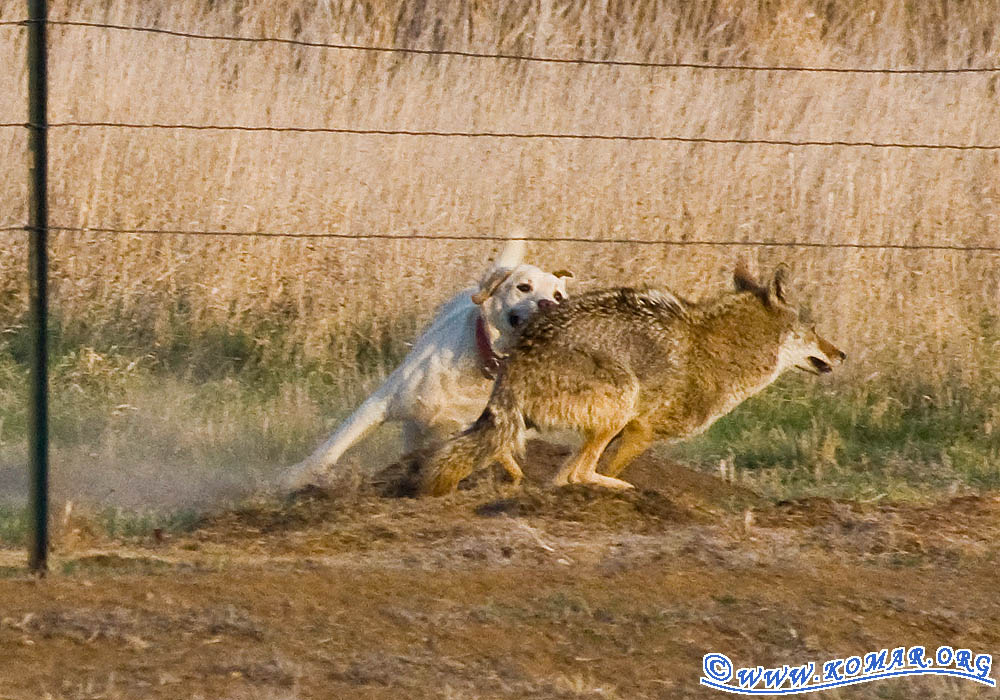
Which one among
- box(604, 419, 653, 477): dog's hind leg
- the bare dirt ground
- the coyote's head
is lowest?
the bare dirt ground

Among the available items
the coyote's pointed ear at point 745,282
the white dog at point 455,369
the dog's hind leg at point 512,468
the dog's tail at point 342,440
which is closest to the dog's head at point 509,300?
the white dog at point 455,369

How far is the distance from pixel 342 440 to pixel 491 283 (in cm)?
93

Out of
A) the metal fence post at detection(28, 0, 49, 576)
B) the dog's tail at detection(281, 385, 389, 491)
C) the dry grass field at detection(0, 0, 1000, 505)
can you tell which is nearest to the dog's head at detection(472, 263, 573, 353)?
the dog's tail at detection(281, 385, 389, 491)

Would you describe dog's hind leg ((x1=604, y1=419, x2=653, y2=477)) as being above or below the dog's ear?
below

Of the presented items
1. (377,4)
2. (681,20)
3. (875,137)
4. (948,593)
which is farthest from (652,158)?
(948,593)

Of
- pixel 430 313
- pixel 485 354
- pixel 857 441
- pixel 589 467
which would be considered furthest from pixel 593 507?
pixel 430 313

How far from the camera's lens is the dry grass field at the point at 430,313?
4.87 m

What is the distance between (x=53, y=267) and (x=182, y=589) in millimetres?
4485

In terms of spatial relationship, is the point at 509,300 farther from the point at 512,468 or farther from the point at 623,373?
the point at 512,468

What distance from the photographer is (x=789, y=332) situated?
688 centimetres

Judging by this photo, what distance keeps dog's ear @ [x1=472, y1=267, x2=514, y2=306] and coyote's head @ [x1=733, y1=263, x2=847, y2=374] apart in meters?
1.04

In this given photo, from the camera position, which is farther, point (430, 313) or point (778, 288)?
point (430, 313)

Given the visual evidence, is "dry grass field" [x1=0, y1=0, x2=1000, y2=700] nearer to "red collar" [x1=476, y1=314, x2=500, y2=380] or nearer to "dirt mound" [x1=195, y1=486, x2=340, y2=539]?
"dirt mound" [x1=195, y1=486, x2=340, y2=539]

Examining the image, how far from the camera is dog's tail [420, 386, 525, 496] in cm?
631
